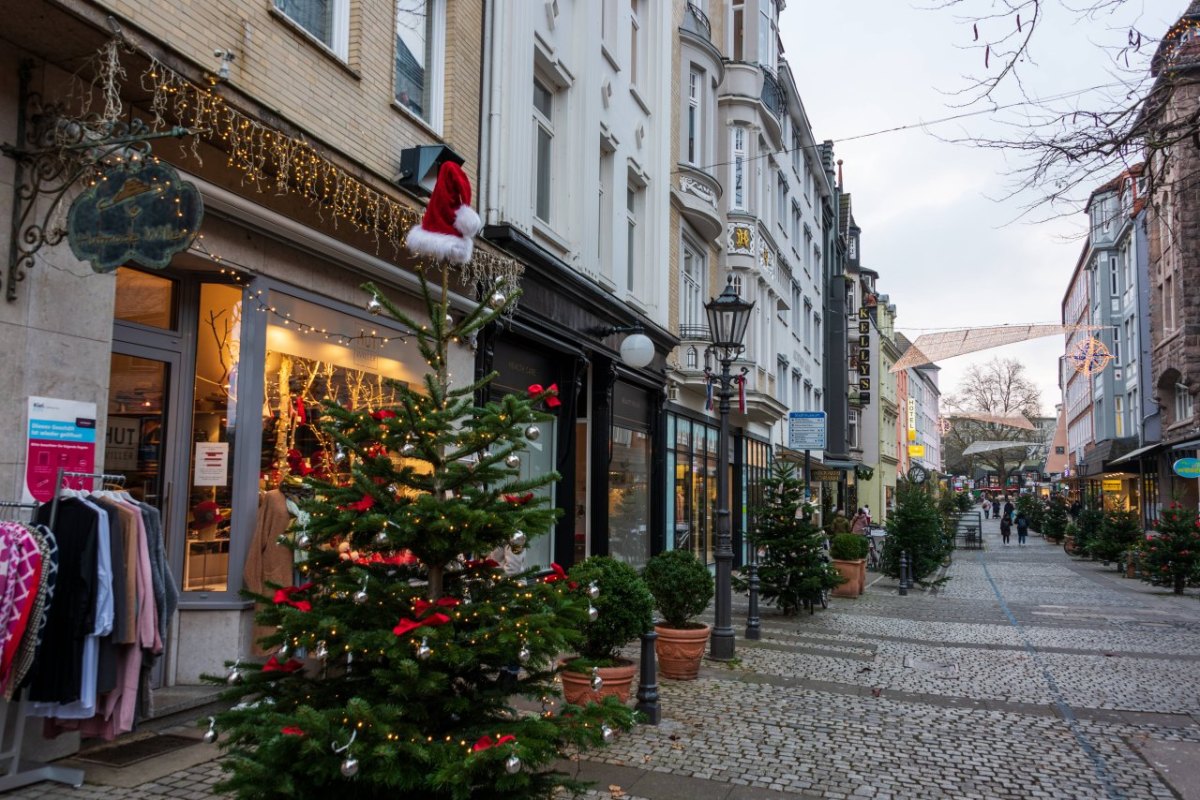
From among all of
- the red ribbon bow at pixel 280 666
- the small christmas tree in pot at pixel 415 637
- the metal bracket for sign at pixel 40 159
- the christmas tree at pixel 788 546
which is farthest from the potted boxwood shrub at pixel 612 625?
the christmas tree at pixel 788 546

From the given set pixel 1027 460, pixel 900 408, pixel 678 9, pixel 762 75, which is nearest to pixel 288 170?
pixel 678 9

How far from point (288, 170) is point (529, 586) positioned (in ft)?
13.7

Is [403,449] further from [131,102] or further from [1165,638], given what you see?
[1165,638]

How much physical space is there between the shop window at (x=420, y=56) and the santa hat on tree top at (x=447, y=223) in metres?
5.24

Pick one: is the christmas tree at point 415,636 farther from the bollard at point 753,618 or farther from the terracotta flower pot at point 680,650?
the bollard at point 753,618

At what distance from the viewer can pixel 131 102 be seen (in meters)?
6.29

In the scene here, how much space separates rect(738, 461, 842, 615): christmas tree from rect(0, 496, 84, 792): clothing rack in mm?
10051

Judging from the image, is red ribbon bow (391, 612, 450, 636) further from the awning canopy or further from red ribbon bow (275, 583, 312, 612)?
the awning canopy

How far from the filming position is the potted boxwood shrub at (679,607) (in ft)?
30.0

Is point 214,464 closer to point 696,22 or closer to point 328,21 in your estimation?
point 328,21

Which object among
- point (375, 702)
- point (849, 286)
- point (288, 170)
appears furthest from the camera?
point (849, 286)

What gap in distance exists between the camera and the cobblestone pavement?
6.02 m

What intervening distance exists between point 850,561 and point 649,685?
36.9 ft

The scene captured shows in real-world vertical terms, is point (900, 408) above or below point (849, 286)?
below
